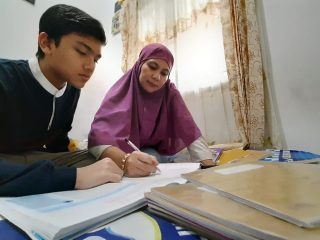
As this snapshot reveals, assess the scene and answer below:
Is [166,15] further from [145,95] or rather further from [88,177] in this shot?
[88,177]

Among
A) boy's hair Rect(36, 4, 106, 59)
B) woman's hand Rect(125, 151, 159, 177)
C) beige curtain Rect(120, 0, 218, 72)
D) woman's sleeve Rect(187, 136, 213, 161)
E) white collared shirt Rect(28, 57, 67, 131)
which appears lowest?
woman's sleeve Rect(187, 136, 213, 161)

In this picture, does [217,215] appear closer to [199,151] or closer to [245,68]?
[199,151]

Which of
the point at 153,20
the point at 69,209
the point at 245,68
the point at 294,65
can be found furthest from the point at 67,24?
the point at 153,20

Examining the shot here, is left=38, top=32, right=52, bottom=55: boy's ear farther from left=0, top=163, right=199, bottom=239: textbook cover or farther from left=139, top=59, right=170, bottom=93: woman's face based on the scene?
left=0, top=163, right=199, bottom=239: textbook cover

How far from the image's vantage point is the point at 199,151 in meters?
1.06

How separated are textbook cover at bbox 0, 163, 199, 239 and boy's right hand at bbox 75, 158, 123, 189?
0.03 metres

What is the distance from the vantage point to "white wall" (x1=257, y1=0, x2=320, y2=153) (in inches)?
48.3

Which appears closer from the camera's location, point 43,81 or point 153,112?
point 43,81

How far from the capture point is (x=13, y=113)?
75 cm

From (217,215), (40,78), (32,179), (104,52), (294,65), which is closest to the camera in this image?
(217,215)

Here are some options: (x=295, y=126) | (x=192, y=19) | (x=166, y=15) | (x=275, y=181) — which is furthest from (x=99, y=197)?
(x=166, y=15)

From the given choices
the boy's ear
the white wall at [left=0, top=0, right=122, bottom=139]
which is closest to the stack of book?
the boy's ear

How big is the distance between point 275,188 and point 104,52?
2299 millimetres

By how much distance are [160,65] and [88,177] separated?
0.74 meters
